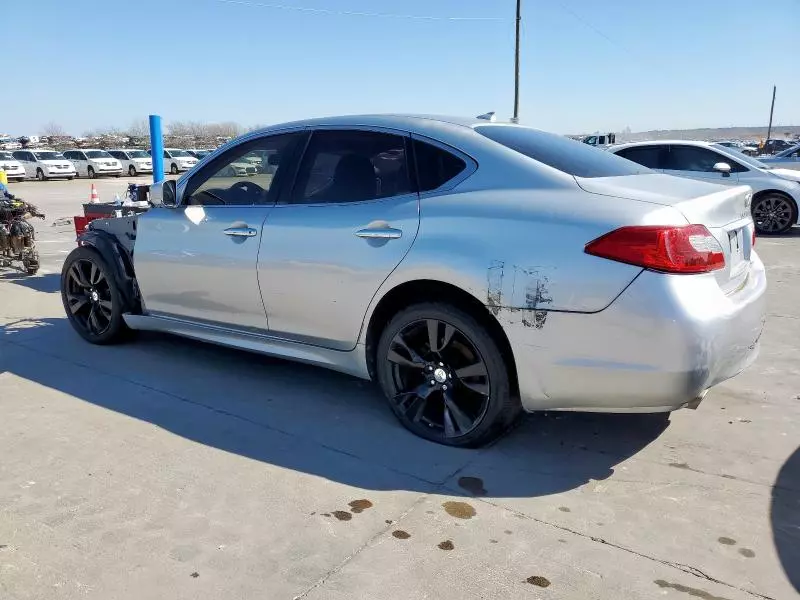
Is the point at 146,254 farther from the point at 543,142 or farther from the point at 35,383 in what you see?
the point at 543,142

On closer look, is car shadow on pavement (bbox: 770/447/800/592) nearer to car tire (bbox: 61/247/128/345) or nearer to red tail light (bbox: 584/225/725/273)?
red tail light (bbox: 584/225/725/273)

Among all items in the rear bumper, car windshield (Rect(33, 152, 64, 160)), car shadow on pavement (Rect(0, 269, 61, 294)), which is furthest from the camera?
car windshield (Rect(33, 152, 64, 160))

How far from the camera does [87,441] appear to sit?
352cm

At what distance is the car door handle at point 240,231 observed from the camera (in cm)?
396

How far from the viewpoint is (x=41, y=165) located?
33656 millimetres

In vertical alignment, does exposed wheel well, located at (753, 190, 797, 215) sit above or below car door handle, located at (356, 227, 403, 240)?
below

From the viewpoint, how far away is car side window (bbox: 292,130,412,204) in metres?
3.57

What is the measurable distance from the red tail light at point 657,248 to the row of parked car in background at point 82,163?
106ft

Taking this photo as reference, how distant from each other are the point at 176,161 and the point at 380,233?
37.1 m

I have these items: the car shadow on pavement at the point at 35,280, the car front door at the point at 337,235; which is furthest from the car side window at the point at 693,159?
the car shadow on pavement at the point at 35,280

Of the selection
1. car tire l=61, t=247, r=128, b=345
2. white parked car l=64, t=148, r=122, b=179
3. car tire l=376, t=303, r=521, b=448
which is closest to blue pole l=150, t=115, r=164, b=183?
car tire l=61, t=247, r=128, b=345

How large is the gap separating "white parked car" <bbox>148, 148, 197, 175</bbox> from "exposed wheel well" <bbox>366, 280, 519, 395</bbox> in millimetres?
35306

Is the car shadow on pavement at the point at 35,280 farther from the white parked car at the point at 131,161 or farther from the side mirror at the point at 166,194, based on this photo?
the white parked car at the point at 131,161

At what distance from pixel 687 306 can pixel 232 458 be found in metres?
2.25
